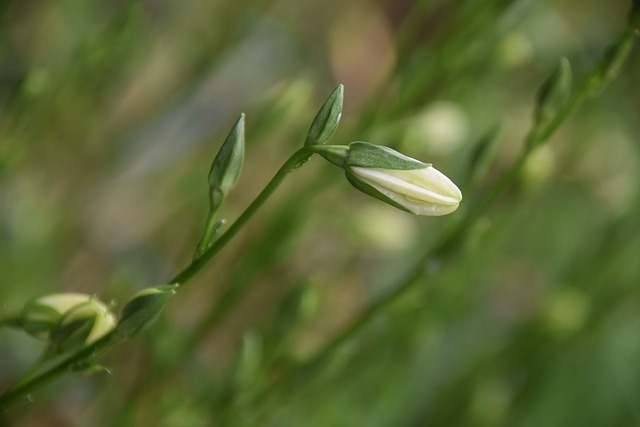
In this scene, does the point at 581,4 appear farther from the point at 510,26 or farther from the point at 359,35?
the point at 510,26

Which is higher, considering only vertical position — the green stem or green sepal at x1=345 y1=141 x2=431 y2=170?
green sepal at x1=345 y1=141 x2=431 y2=170

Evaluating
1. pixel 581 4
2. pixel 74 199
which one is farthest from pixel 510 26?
pixel 581 4

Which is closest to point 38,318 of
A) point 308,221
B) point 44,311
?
point 44,311

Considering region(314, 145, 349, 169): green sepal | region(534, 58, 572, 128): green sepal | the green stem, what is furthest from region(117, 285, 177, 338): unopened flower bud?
region(534, 58, 572, 128): green sepal

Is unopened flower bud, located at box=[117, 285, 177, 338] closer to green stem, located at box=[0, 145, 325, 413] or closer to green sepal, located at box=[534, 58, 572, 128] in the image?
green stem, located at box=[0, 145, 325, 413]

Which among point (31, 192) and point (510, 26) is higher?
point (510, 26)

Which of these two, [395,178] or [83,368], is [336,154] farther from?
[83,368]
